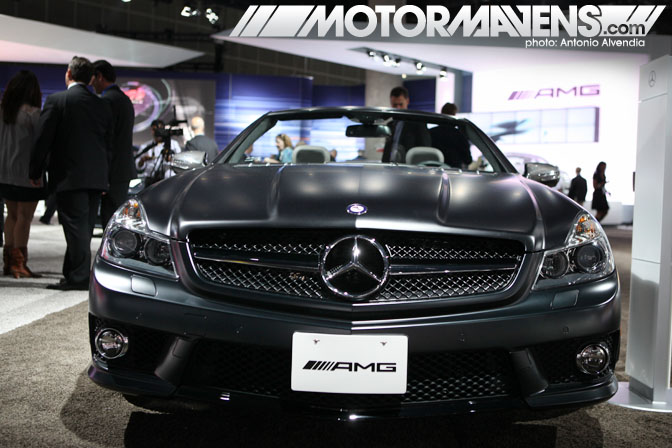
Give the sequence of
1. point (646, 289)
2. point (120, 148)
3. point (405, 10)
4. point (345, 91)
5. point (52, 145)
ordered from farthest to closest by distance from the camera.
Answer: point (345, 91)
point (405, 10)
point (120, 148)
point (52, 145)
point (646, 289)

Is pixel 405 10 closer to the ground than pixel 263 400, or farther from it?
farther from it

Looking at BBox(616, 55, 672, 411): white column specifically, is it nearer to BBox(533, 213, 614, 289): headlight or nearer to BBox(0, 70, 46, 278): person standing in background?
BBox(533, 213, 614, 289): headlight

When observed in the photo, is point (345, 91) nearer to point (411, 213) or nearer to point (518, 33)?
point (518, 33)

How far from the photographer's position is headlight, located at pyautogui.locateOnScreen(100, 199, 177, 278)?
71.7 inches

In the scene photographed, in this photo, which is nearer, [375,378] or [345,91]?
[375,378]

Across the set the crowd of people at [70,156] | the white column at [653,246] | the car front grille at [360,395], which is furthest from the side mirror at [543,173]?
the crowd of people at [70,156]

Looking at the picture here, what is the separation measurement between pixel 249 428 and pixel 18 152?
3.79m

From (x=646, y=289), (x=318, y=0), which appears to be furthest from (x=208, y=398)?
(x=318, y=0)

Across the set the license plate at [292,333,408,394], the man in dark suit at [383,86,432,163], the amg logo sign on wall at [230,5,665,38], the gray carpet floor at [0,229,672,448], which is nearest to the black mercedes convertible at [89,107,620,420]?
the license plate at [292,333,408,394]

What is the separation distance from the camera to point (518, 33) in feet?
42.8

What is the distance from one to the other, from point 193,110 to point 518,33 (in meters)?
9.73

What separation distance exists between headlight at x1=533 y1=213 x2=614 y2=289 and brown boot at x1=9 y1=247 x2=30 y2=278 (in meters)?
4.61

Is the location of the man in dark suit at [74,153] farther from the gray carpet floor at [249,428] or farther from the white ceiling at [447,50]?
the white ceiling at [447,50]

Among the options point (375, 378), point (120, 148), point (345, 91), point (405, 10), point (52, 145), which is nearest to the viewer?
point (375, 378)
